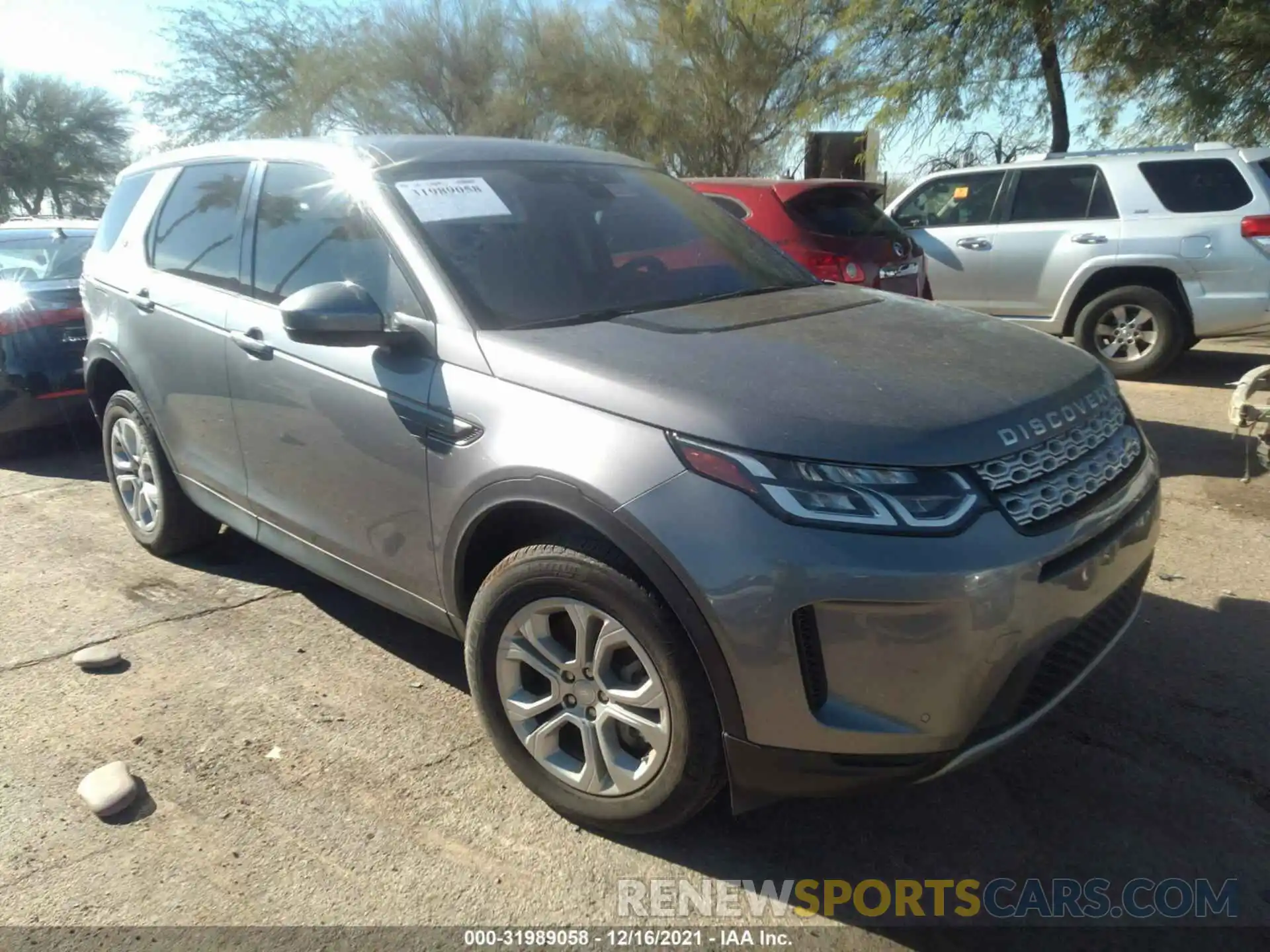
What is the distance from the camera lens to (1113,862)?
2.50 m

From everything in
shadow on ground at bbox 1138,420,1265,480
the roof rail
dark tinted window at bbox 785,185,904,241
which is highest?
the roof rail

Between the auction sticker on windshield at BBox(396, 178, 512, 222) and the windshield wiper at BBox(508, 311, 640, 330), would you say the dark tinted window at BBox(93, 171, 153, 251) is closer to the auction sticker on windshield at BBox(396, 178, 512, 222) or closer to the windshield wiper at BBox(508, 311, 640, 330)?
the auction sticker on windshield at BBox(396, 178, 512, 222)

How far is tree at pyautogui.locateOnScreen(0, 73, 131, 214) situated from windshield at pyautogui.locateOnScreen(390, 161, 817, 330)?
119 ft

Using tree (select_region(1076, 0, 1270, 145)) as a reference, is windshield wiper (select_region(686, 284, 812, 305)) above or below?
below

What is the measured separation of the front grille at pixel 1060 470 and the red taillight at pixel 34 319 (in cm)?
559

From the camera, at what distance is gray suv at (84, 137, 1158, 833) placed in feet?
6.98

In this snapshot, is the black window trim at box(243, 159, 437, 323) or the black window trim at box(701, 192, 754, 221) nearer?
the black window trim at box(243, 159, 437, 323)

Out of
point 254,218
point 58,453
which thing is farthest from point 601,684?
point 58,453

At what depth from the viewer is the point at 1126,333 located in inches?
314

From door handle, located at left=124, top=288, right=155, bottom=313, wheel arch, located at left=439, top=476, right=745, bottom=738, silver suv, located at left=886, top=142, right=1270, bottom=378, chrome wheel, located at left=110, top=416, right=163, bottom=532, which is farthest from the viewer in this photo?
silver suv, located at left=886, top=142, right=1270, bottom=378

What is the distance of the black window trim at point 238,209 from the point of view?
3633mm

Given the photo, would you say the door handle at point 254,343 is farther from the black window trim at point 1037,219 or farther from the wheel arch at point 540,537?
the black window trim at point 1037,219

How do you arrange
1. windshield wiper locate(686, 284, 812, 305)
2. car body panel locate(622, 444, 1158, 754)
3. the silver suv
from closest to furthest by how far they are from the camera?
car body panel locate(622, 444, 1158, 754) → windshield wiper locate(686, 284, 812, 305) → the silver suv

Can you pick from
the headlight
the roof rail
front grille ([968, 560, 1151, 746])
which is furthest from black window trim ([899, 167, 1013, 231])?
the headlight
